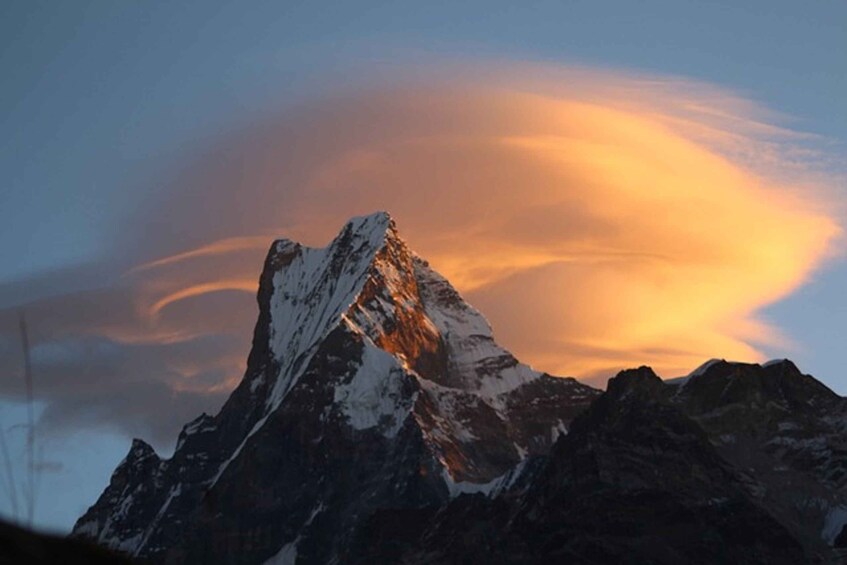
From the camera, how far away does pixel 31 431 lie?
3103 centimetres

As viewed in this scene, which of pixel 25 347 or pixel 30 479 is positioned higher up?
pixel 25 347

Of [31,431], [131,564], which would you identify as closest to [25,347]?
[31,431]

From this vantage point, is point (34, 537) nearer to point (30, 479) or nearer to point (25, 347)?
point (30, 479)

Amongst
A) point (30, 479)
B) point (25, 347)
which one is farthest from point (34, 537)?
point (25, 347)

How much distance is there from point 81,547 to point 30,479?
4.47 ft

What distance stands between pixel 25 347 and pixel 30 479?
233 cm

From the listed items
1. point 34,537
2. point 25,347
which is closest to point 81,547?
point 34,537

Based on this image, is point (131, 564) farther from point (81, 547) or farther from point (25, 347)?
point (25, 347)

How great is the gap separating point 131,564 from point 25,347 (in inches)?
138

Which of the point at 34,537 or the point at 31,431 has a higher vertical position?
the point at 31,431

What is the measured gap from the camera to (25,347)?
30.8 meters

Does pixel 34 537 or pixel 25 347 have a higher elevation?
pixel 25 347

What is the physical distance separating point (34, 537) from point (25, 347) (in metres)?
3.01
